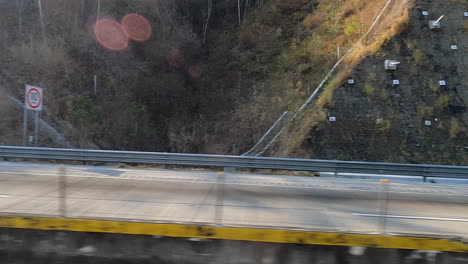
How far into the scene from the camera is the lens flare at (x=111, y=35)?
84.1ft

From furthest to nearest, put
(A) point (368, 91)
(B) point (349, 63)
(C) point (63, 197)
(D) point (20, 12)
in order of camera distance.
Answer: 1. (D) point (20, 12)
2. (B) point (349, 63)
3. (A) point (368, 91)
4. (C) point (63, 197)

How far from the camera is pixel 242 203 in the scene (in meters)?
5.84

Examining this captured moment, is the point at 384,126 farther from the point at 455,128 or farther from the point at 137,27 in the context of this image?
the point at 137,27

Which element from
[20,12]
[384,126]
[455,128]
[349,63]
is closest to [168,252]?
[384,126]

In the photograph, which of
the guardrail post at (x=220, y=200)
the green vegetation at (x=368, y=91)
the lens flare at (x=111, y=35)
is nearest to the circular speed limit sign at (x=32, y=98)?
the guardrail post at (x=220, y=200)

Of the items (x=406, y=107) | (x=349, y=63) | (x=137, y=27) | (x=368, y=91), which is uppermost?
(x=137, y=27)

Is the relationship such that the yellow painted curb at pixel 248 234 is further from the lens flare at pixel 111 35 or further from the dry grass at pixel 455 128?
the lens flare at pixel 111 35

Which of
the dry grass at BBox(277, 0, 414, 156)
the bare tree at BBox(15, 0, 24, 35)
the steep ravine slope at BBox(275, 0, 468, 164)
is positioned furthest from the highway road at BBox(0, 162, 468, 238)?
the bare tree at BBox(15, 0, 24, 35)

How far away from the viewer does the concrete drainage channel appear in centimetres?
447

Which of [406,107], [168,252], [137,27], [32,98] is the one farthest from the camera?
[137,27]

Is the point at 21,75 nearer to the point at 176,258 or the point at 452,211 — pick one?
the point at 176,258

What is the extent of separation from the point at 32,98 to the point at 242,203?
10566mm

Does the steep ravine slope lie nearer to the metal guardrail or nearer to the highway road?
the metal guardrail

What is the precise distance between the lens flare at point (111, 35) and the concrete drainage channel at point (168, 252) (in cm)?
2330
